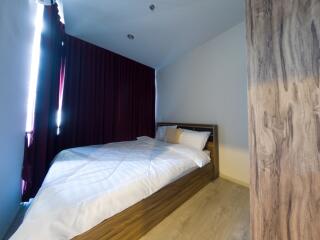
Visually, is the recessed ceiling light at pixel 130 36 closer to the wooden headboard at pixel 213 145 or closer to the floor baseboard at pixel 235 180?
the wooden headboard at pixel 213 145

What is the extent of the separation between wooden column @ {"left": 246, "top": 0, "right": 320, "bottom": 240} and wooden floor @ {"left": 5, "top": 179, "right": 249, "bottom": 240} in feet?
3.14

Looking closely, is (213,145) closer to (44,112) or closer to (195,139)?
(195,139)

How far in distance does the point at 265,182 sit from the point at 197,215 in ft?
4.25

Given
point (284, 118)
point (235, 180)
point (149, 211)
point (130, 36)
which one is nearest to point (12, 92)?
point (149, 211)

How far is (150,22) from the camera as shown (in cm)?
242

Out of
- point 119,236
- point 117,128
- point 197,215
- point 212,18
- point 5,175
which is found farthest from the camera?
point 117,128

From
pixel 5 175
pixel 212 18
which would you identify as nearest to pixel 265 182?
pixel 5 175

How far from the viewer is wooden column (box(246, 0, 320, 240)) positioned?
20.9 inches

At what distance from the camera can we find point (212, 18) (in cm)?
232

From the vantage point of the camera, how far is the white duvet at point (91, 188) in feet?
3.05

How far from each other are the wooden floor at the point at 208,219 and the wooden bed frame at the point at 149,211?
0.24 ft

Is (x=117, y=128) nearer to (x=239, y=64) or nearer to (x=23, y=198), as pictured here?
(x=23, y=198)

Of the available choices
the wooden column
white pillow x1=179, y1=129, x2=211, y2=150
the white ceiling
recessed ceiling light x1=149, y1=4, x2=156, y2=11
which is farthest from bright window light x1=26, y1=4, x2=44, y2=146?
the wooden column

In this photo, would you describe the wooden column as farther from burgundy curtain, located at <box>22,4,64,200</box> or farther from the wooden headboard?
burgundy curtain, located at <box>22,4,64,200</box>
